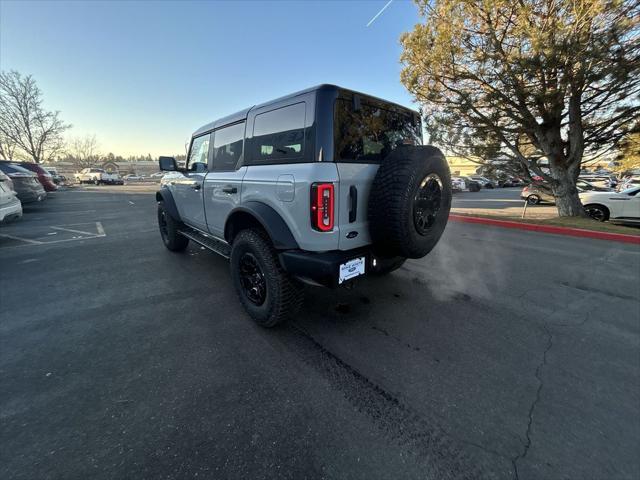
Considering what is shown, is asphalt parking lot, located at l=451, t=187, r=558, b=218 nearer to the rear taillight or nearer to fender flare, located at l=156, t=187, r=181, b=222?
the rear taillight

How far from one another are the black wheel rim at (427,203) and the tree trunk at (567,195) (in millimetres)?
9492

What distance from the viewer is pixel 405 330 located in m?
2.72

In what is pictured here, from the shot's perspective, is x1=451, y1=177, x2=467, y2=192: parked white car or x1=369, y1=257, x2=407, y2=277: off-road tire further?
x1=451, y1=177, x2=467, y2=192: parked white car

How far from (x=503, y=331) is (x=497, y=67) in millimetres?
7778

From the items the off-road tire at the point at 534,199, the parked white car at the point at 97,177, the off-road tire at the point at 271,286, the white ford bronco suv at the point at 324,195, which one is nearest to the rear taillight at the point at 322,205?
the white ford bronco suv at the point at 324,195

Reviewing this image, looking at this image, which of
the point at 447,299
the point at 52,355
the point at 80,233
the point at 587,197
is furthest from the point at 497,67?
the point at 80,233

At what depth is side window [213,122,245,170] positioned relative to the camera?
322 centimetres

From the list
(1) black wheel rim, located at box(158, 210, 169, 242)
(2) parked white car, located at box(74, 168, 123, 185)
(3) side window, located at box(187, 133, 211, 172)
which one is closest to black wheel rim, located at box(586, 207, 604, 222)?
(3) side window, located at box(187, 133, 211, 172)

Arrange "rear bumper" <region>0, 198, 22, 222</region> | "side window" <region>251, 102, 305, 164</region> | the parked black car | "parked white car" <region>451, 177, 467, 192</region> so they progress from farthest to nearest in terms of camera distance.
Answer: "parked white car" <region>451, 177, 467, 192</region> < the parked black car < "rear bumper" <region>0, 198, 22, 222</region> < "side window" <region>251, 102, 305, 164</region>

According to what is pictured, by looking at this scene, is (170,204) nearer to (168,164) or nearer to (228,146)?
(168,164)

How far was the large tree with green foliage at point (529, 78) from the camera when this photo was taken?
577 centimetres

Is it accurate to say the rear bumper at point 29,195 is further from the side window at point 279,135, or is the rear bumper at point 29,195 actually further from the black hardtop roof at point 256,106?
the side window at point 279,135

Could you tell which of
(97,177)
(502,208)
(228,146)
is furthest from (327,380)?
(97,177)

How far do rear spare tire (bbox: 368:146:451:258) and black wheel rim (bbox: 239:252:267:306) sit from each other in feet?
A: 4.01
